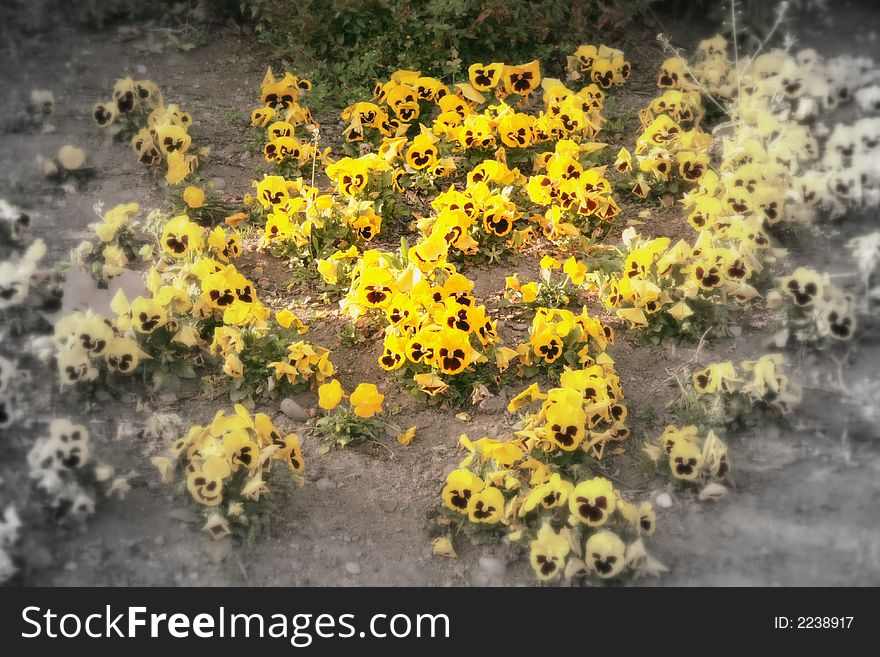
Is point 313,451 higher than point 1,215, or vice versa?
point 1,215

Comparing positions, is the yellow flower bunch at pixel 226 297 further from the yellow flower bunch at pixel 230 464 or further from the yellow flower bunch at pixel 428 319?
the yellow flower bunch at pixel 230 464

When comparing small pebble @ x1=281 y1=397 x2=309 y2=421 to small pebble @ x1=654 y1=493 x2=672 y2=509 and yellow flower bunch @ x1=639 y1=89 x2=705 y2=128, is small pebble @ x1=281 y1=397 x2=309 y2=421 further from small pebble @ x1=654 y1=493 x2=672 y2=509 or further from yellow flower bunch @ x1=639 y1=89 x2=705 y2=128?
yellow flower bunch @ x1=639 y1=89 x2=705 y2=128

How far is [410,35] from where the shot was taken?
6.72m

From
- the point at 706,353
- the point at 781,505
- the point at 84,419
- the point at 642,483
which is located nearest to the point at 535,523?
the point at 642,483

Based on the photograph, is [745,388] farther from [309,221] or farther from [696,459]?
[309,221]

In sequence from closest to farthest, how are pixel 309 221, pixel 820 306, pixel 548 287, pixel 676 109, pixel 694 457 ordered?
pixel 694 457
pixel 820 306
pixel 548 287
pixel 309 221
pixel 676 109

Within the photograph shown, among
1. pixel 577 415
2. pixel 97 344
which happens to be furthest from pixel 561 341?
pixel 97 344

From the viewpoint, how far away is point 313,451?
13.7 feet

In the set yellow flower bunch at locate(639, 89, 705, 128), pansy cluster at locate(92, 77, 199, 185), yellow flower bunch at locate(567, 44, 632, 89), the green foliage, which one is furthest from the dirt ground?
the green foliage

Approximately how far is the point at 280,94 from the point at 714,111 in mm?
2401

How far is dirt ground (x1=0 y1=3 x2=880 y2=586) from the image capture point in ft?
12.0

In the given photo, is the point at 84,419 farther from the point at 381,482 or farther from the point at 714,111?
the point at 714,111

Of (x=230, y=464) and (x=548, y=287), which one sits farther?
(x=548, y=287)

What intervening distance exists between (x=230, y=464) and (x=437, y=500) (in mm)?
758
